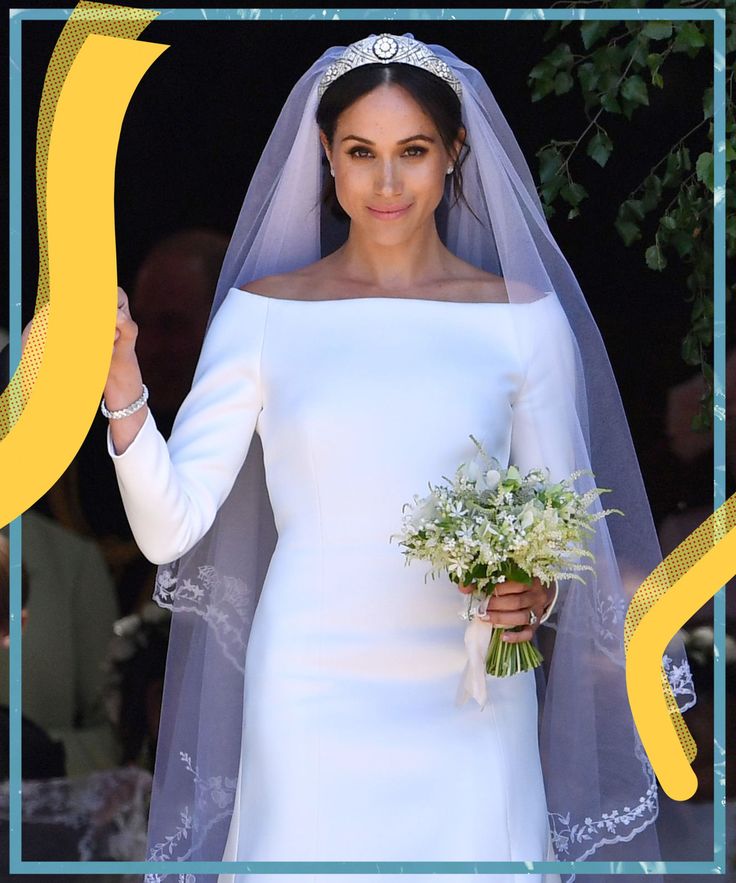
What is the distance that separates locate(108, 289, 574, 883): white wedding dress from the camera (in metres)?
3.47

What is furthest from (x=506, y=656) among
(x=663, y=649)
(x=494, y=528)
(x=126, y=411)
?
(x=126, y=411)

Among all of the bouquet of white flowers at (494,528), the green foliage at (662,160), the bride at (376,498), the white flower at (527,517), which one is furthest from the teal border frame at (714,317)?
the white flower at (527,517)

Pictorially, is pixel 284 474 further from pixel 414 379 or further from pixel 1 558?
pixel 1 558

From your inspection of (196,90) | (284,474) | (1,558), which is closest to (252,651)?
(284,474)

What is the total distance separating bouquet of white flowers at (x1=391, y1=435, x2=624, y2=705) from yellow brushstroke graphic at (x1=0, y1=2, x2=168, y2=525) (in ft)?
2.41

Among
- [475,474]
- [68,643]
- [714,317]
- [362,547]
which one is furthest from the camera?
[68,643]

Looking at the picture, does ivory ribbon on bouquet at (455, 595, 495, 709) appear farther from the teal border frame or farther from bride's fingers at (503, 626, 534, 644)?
the teal border frame

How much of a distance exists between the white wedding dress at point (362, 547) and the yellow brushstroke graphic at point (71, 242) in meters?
0.28

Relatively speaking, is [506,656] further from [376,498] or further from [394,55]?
[394,55]

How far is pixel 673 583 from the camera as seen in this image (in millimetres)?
3863

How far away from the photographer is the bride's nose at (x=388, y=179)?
367cm

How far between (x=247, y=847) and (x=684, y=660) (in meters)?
1.02

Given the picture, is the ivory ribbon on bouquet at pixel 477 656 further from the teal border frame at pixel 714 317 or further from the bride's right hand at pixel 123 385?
the bride's right hand at pixel 123 385

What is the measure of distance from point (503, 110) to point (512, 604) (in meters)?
1.77
